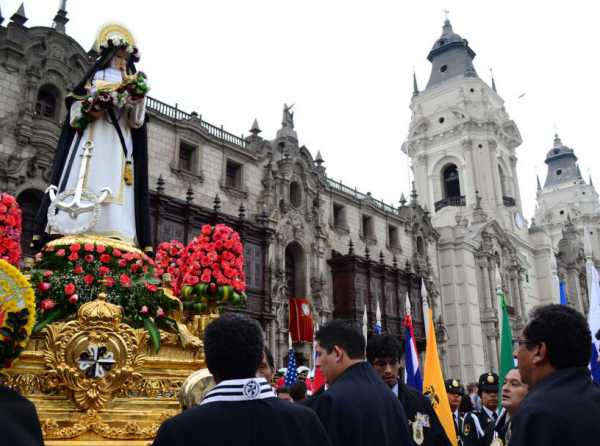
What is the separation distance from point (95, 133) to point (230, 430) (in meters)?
6.27

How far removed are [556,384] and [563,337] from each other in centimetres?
29

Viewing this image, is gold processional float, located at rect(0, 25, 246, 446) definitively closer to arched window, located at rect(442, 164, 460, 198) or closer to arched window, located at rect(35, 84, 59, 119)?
arched window, located at rect(35, 84, 59, 119)

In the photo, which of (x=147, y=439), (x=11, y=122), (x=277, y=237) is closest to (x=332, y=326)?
(x=147, y=439)

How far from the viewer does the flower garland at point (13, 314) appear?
2.62 metres

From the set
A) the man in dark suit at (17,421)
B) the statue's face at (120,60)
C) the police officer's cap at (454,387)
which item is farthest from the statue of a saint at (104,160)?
the police officer's cap at (454,387)

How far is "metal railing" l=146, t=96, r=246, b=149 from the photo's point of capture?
2155 cm

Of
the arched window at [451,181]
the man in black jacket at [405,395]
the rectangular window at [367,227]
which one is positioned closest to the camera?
the man in black jacket at [405,395]

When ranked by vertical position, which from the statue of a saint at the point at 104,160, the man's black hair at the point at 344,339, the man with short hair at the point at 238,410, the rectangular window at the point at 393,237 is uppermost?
the rectangular window at the point at 393,237

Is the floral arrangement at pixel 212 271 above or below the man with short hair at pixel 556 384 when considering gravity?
above

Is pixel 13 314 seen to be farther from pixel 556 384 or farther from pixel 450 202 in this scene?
pixel 450 202

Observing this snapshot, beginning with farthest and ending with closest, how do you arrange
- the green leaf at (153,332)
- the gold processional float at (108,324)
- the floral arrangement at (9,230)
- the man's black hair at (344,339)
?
the floral arrangement at (9,230) → the green leaf at (153,332) → the gold processional float at (108,324) → the man's black hair at (344,339)

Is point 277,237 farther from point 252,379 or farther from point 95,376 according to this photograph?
point 252,379

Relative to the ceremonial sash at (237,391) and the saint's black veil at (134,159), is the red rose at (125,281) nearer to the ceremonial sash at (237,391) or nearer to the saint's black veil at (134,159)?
the saint's black veil at (134,159)

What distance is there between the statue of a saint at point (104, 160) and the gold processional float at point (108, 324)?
0.11 feet
